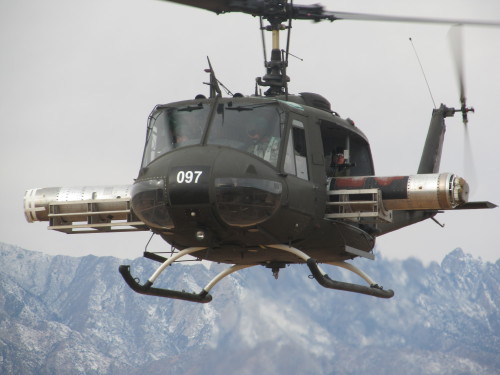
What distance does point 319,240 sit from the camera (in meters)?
23.2

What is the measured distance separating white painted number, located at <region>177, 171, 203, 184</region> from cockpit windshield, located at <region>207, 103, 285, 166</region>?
1023mm

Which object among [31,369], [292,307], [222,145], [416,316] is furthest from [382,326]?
[222,145]

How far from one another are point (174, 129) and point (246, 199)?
227cm

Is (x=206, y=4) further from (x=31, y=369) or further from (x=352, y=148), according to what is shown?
(x=31, y=369)

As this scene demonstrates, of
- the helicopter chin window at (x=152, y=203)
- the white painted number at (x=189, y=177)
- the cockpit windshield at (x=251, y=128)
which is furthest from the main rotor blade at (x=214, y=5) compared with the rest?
the white painted number at (x=189, y=177)

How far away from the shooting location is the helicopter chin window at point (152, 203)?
70.2 ft

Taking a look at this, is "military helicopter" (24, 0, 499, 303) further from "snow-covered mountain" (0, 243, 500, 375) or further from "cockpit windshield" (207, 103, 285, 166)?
"snow-covered mountain" (0, 243, 500, 375)

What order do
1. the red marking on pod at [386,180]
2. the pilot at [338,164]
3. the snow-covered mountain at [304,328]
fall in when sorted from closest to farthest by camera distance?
the red marking on pod at [386,180] < the pilot at [338,164] < the snow-covered mountain at [304,328]

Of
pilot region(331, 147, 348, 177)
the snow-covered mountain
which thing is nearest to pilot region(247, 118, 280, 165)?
pilot region(331, 147, 348, 177)

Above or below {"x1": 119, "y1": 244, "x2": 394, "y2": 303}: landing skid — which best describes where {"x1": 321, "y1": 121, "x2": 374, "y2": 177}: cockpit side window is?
above

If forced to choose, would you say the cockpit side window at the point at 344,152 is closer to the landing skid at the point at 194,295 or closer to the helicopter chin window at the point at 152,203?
the landing skid at the point at 194,295

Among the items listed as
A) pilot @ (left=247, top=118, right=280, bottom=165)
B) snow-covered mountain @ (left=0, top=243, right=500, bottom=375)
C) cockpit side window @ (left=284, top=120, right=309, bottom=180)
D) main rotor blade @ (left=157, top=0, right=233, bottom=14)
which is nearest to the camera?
pilot @ (left=247, top=118, right=280, bottom=165)

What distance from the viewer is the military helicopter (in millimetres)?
21203

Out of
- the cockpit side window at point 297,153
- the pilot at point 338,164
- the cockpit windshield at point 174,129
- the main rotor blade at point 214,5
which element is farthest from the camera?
the main rotor blade at point 214,5
